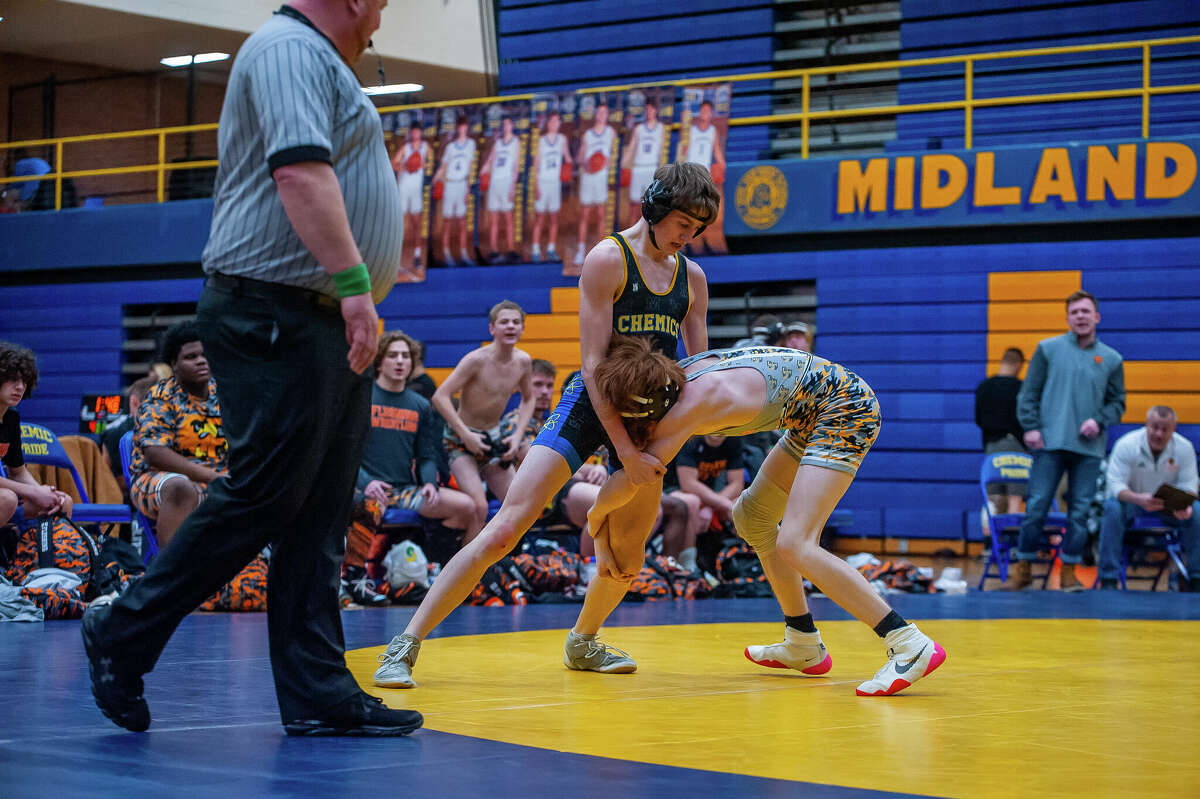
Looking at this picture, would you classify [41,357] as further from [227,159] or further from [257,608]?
[227,159]

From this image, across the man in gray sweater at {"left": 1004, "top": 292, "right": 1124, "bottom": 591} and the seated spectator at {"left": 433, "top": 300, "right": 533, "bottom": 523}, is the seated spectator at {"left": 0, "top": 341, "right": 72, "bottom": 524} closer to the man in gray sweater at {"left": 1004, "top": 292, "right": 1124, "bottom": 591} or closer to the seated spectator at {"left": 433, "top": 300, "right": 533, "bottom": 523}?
the seated spectator at {"left": 433, "top": 300, "right": 533, "bottom": 523}

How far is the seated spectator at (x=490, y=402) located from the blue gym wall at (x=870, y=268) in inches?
208

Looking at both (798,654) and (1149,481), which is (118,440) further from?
(1149,481)

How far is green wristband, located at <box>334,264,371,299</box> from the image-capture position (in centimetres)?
279

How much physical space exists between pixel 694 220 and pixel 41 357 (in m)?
15.2

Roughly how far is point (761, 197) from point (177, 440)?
25.7 feet

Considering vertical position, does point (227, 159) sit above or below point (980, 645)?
above

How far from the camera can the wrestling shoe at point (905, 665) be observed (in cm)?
390

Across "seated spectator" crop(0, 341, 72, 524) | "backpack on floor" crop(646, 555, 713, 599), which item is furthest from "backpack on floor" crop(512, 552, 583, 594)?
"seated spectator" crop(0, 341, 72, 524)

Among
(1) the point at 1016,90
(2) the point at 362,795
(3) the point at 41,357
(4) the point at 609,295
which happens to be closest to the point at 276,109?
(2) the point at 362,795

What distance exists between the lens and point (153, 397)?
7.12 m

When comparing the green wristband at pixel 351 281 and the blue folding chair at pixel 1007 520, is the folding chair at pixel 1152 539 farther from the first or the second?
the green wristband at pixel 351 281

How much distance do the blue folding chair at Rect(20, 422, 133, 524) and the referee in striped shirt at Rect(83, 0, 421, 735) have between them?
499 cm

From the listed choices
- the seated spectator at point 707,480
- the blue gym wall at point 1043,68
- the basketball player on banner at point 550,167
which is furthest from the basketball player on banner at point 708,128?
the seated spectator at point 707,480
